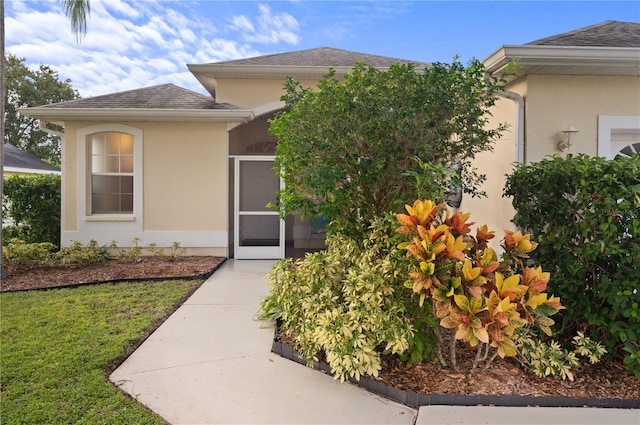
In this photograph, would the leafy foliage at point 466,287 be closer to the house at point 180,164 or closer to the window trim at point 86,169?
the house at point 180,164

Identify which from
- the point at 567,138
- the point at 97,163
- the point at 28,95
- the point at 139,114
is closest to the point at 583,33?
the point at 567,138

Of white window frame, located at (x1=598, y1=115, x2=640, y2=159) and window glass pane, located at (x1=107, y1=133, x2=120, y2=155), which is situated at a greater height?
window glass pane, located at (x1=107, y1=133, x2=120, y2=155)

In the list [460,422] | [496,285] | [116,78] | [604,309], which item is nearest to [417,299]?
[496,285]

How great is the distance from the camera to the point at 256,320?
480 cm

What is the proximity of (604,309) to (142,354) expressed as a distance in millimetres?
4234

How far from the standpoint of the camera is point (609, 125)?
5020 mm

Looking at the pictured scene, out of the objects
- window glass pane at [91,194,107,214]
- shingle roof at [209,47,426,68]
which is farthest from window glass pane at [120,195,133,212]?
shingle roof at [209,47,426,68]

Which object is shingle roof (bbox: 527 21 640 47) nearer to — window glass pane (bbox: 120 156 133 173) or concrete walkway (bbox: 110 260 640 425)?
concrete walkway (bbox: 110 260 640 425)

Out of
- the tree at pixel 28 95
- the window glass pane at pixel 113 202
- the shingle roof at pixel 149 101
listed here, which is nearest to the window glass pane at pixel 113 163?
the window glass pane at pixel 113 202

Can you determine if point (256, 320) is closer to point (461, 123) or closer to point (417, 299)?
point (417, 299)

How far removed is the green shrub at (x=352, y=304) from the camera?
10.1 ft

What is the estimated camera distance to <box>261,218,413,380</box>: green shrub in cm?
306

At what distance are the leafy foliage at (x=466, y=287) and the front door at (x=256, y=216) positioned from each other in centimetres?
650

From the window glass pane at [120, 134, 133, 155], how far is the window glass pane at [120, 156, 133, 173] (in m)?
0.12
